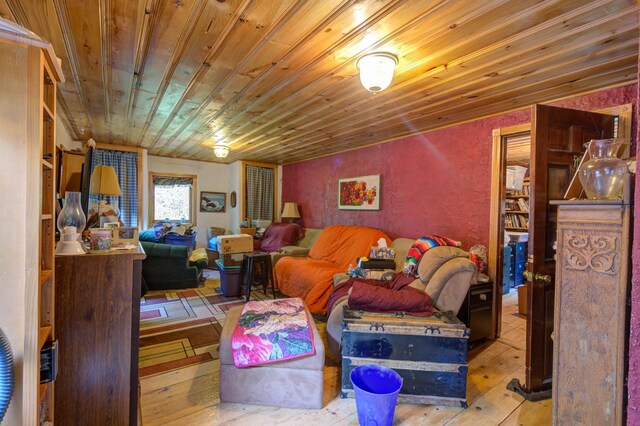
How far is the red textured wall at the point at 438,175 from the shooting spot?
9.61ft

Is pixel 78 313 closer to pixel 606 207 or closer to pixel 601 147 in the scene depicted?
pixel 606 207

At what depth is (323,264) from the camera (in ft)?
13.0

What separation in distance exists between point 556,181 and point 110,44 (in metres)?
2.93

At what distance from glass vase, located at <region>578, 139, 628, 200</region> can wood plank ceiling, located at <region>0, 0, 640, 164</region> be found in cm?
62

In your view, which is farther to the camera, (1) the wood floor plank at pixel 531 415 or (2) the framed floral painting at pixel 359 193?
(2) the framed floral painting at pixel 359 193

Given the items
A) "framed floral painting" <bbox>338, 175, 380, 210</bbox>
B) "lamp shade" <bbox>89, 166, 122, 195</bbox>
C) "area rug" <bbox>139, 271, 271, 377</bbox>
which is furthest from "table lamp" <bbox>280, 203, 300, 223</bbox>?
"lamp shade" <bbox>89, 166, 122, 195</bbox>

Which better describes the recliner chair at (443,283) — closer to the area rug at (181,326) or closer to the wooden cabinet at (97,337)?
the area rug at (181,326)

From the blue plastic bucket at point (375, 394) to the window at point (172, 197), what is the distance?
5.32 meters

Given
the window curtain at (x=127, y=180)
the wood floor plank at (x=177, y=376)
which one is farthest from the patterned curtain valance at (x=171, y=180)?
the wood floor plank at (x=177, y=376)

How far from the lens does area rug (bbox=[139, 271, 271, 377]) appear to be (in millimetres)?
2359

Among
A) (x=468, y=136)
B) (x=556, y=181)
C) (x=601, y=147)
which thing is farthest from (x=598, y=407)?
(x=468, y=136)

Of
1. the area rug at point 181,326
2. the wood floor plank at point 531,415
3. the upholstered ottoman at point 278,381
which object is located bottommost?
the wood floor plank at point 531,415

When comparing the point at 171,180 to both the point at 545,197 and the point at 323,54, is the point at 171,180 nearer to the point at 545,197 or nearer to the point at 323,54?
the point at 323,54

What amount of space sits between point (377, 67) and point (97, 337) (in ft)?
6.75
